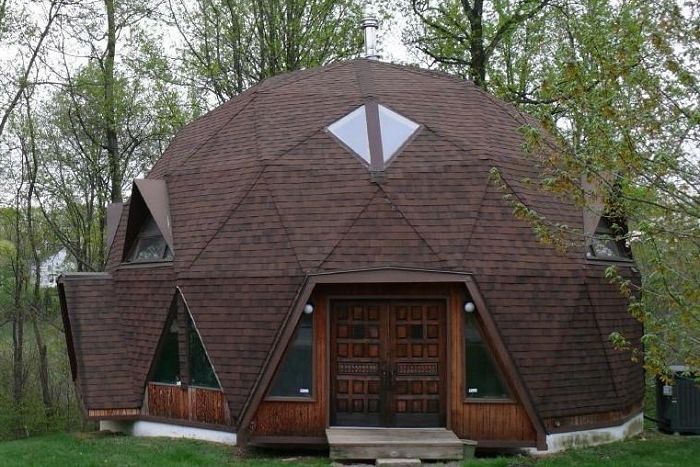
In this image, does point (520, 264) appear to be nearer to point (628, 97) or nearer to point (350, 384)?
point (350, 384)

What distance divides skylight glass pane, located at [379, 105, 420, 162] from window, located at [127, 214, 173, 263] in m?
3.88

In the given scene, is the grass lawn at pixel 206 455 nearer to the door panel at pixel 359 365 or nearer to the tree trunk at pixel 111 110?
the door panel at pixel 359 365

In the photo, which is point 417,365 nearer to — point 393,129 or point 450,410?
point 450,410

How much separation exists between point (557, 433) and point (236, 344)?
4.81 m

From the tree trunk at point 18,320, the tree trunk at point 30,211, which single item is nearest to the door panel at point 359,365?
the tree trunk at point 30,211

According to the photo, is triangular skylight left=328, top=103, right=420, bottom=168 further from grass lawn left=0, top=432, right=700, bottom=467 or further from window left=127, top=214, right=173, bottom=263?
grass lawn left=0, top=432, right=700, bottom=467

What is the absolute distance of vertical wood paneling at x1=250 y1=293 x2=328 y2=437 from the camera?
10.5 m

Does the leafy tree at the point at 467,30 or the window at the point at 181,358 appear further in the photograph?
the leafy tree at the point at 467,30

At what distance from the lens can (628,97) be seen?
7.37 meters

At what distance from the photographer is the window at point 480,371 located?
10547 millimetres

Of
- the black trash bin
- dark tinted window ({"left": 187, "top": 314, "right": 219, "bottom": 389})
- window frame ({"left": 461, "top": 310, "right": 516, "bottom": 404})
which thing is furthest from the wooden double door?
the black trash bin

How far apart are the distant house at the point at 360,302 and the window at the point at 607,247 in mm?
73

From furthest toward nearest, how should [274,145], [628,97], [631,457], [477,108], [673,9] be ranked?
[477,108] < [274,145] < [631,457] < [628,97] < [673,9]

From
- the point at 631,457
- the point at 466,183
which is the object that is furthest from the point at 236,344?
the point at 631,457
